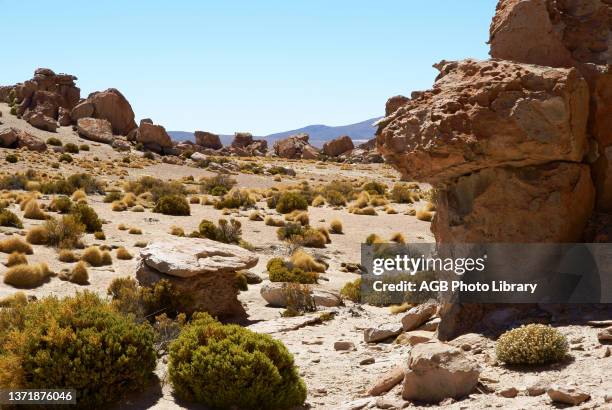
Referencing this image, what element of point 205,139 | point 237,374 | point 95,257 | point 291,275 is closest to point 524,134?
point 237,374

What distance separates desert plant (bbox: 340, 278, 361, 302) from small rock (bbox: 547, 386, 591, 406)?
30.7ft

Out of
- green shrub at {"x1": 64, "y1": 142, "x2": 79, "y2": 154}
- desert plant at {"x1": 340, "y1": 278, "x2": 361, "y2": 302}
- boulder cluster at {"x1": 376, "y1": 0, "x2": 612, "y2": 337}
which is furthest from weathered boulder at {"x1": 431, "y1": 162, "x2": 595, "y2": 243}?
green shrub at {"x1": 64, "y1": 142, "x2": 79, "y2": 154}

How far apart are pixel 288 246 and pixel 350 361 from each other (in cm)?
1185

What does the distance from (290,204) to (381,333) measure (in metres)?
19.7

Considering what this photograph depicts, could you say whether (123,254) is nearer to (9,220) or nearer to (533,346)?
(9,220)

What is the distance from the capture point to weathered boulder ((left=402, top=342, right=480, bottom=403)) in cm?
709

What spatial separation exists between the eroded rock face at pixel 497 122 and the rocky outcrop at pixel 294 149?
70132 millimetres

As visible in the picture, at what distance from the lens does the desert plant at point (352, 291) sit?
15709 mm

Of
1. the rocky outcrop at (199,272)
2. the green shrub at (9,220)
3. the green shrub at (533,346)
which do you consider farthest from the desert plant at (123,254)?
the green shrub at (533,346)

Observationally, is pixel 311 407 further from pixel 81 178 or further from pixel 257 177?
pixel 257 177

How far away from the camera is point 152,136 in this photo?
6125 centimetres

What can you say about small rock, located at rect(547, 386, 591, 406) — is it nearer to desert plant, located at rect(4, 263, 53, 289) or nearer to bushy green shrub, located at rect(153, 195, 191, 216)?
desert plant, located at rect(4, 263, 53, 289)

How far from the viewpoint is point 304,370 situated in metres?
9.92

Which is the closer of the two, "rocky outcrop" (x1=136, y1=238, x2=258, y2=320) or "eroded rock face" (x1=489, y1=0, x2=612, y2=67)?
"eroded rock face" (x1=489, y1=0, x2=612, y2=67)
